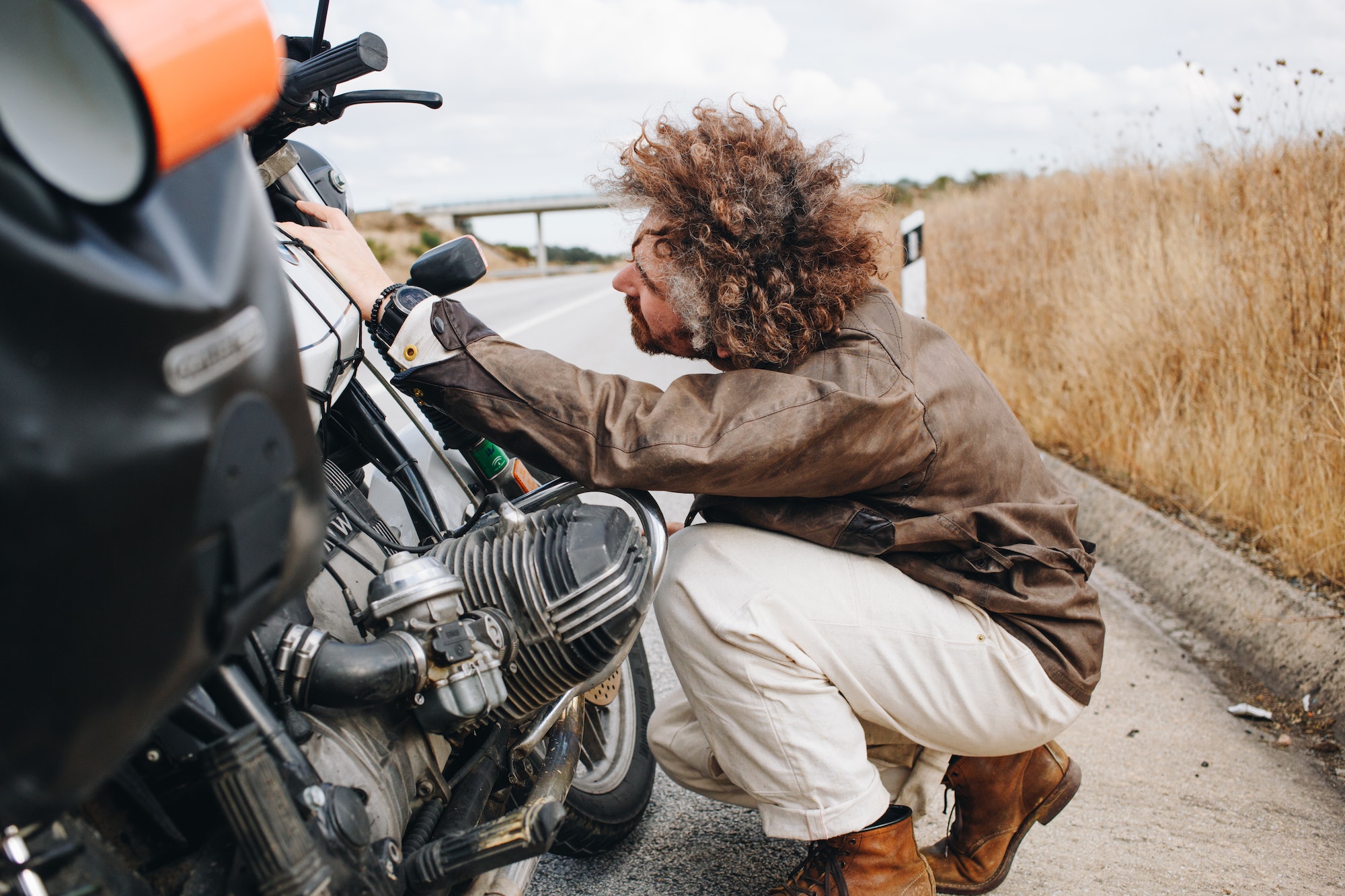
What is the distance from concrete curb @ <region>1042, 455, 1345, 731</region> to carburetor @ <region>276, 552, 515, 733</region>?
8.03 ft

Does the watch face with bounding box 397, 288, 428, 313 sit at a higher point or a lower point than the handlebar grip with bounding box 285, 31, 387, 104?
lower

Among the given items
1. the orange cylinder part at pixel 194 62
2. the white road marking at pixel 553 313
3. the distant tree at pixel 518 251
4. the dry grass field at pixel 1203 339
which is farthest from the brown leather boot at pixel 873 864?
the distant tree at pixel 518 251

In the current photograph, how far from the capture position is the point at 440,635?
142 cm

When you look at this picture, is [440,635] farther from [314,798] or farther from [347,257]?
[347,257]

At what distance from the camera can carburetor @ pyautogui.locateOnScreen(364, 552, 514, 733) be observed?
1423mm

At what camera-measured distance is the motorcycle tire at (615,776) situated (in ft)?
7.14

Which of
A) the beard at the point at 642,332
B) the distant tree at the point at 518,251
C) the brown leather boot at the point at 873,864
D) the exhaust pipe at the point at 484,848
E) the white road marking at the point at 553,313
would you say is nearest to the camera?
the exhaust pipe at the point at 484,848

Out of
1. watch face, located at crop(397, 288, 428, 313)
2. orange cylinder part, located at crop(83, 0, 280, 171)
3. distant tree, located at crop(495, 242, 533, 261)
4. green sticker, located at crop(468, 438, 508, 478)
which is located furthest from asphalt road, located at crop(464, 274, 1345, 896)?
distant tree, located at crop(495, 242, 533, 261)

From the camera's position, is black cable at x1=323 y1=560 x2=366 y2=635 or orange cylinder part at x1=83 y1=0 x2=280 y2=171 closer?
orange cylinder part at x1=83 y1=0 x2=280 y2=171

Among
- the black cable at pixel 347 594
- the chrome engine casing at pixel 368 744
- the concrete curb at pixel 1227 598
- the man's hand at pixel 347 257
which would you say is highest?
the man's hand at pixel 347 257

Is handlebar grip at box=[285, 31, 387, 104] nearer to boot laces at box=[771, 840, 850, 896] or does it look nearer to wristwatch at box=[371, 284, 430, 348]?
wristwatch at box=[371, 284, 430, 348]

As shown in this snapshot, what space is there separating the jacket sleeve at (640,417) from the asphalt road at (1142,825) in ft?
3.26

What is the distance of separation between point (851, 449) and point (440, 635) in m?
0.75

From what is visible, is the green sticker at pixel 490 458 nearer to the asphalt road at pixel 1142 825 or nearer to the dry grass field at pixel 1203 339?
the asphalt road at pixel 1142 825
